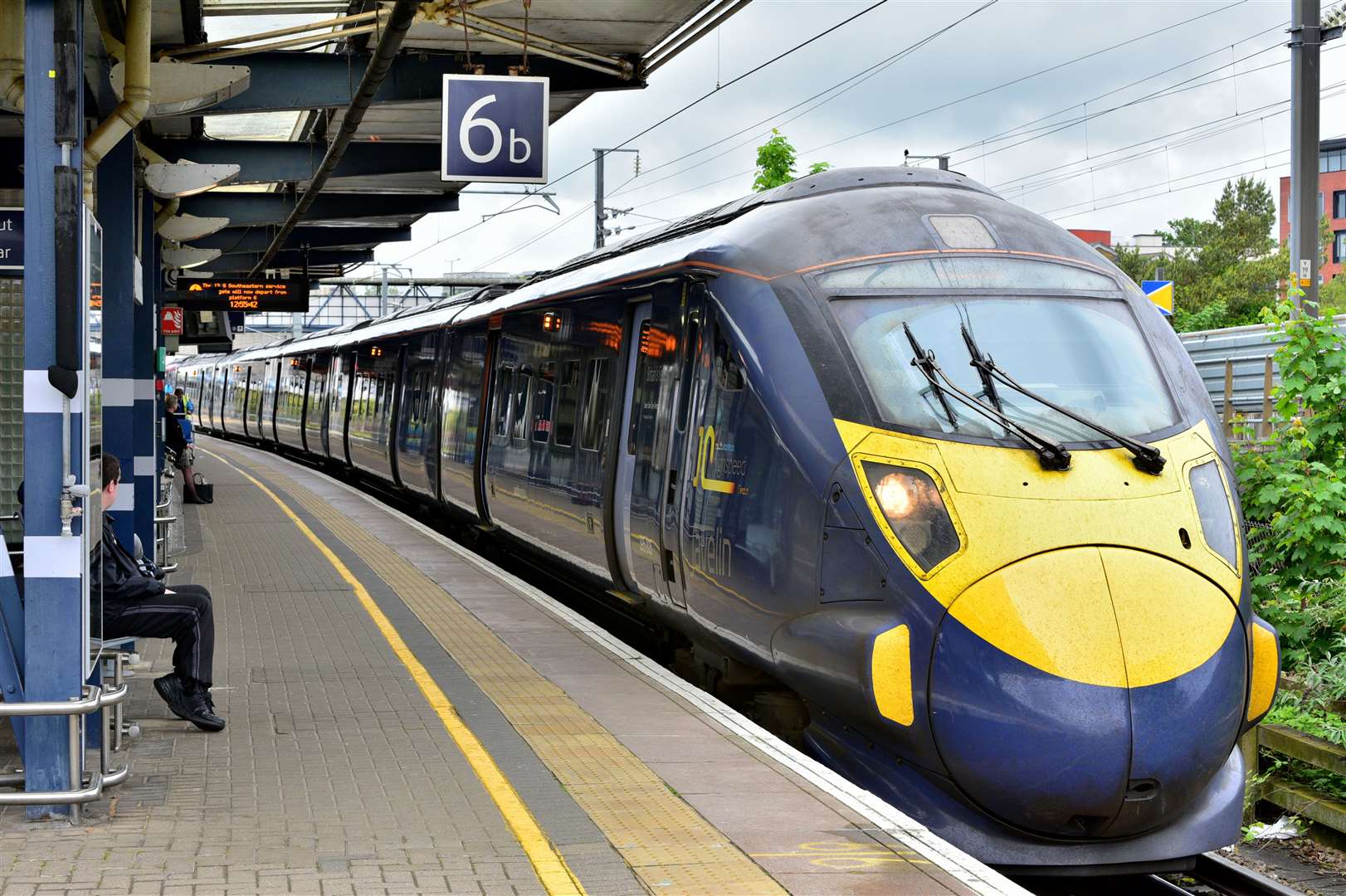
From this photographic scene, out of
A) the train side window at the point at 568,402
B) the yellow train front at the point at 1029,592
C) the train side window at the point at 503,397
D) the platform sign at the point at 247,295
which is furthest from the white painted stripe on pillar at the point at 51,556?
the platform sign at the point at 247,295

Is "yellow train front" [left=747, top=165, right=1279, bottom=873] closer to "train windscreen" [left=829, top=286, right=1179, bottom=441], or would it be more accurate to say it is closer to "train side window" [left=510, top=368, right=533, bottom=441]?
"train windscreen" [left=829, top=286, right=1179, bottom=441]

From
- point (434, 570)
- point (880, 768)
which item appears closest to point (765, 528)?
point (880, 768)

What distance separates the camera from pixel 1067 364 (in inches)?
281

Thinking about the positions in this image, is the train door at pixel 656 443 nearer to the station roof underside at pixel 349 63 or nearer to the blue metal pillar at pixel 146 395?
the station roof underside at pixel 349 63

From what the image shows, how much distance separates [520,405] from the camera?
44.8ft

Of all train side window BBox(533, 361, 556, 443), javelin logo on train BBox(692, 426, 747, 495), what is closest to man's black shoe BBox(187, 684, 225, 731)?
javelin logo on train BBox(692, 426, 747, 495)

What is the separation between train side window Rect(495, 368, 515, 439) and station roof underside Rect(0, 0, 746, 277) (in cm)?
264

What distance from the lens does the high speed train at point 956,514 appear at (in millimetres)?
6070

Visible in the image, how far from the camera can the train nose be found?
236 inches

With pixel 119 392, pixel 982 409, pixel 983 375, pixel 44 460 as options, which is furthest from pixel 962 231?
pixel 119 392

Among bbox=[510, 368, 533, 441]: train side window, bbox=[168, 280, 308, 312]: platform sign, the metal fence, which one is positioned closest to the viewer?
bbox=[510, 368, 533, 441]: train side window

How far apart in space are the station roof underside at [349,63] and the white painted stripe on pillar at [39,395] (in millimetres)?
2430

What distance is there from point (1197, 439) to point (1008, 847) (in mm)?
2122

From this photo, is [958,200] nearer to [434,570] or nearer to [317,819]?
[317,819]
